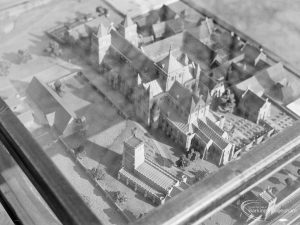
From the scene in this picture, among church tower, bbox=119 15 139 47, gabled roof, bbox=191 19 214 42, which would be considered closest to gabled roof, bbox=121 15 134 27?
church tower, bbox=119 15 139 47

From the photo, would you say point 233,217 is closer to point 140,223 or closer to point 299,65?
point 140,223

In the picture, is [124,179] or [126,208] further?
[124,179]

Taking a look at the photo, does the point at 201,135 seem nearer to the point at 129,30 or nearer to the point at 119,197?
the point at 119,197

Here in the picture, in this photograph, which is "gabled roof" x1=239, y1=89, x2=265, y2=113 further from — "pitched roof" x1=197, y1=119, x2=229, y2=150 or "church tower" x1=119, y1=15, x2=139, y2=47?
"church tower" x1=119, y1=15, x2=139, y2=47

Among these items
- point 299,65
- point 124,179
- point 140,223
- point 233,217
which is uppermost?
point 140,223

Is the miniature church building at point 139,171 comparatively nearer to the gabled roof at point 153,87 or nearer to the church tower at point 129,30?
the gabled roof at point 153,87

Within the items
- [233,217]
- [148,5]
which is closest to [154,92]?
[148,5]
